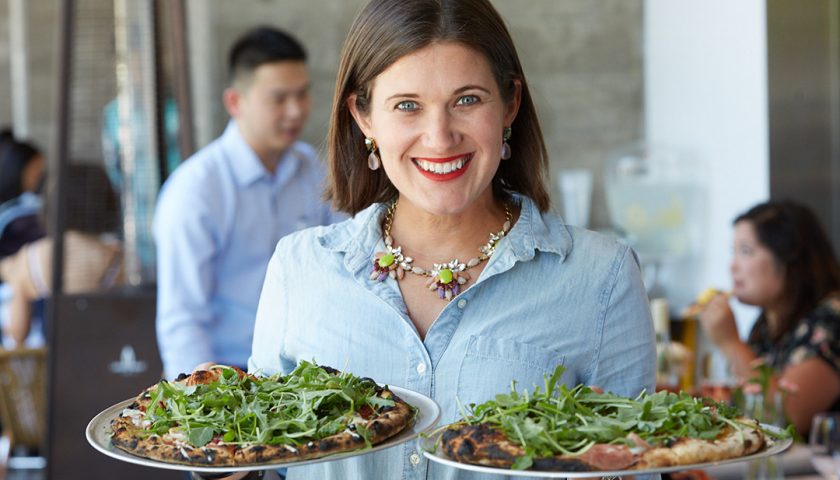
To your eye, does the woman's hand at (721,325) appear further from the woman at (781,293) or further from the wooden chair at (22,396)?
the wooden chair at (22,396)

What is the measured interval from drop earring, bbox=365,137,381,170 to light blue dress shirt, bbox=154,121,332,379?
164 cm

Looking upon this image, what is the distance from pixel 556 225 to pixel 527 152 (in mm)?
153

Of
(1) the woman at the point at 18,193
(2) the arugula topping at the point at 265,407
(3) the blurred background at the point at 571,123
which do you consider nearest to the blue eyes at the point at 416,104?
(2) the arugula topping at the point at 265,407

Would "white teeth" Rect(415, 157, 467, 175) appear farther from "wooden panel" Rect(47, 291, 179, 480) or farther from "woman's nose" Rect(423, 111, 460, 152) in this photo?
"wooden panel" Rect(47, 291, 179, 480)

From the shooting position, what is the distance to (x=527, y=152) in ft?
6.41

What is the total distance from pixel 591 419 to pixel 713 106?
3720 millimetres

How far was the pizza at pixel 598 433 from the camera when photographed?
1.28 metres

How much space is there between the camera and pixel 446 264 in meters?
1.86

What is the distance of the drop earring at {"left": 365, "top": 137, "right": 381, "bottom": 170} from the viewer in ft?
6.26

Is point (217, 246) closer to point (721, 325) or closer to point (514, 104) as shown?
point (721, 325)

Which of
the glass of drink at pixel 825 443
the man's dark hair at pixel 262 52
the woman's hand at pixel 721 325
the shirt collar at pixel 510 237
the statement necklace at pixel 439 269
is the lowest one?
the glass of drink at pixel 825 443

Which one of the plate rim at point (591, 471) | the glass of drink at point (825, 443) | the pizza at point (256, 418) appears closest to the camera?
the plate rim at point (591, 471)

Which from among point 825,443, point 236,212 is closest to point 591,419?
point 825,443

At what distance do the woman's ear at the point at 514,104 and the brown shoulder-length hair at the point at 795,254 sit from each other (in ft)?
6.76
